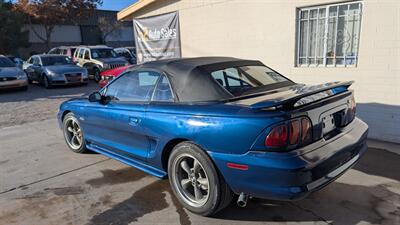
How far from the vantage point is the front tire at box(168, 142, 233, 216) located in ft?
10.5

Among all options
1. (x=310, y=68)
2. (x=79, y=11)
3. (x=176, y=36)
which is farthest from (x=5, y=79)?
(x=79, y=11)

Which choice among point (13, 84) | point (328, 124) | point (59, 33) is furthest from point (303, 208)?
point (59, 33)

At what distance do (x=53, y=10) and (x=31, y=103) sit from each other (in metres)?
21.9

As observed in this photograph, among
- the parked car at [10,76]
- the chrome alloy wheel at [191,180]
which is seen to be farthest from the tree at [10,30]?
the chrome alloy wheel at [191,180]

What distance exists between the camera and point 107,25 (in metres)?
37.1

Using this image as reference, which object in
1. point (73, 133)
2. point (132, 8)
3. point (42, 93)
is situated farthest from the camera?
point (42, 93)

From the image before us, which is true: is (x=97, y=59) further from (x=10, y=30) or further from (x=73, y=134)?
(x=10, y=30)

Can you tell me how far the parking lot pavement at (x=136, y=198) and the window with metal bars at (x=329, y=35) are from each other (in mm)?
1818

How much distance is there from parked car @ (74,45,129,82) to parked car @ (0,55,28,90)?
3472 millimetres

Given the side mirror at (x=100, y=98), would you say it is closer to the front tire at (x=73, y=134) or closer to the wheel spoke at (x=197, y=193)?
the front tire at (x=73, y=134)

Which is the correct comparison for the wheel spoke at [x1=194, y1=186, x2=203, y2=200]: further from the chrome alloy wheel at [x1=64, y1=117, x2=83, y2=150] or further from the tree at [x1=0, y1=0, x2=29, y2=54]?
the tree at [x1=0, y1=0, x2=29, y2=54]

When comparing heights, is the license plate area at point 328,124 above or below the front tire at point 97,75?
above

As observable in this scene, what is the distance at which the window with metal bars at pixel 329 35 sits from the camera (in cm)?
577

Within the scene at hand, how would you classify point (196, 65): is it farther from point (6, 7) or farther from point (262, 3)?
point (6, 7)
